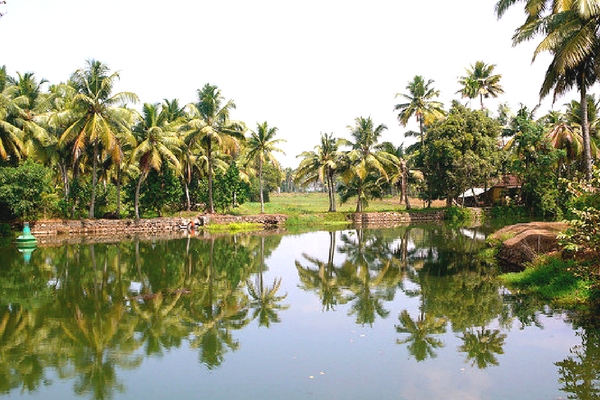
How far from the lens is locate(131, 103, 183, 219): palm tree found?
114 feet

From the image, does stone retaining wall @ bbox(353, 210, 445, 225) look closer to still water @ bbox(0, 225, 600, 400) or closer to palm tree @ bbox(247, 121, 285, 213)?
palm tree @ bbox(247, 121, 285, 213)

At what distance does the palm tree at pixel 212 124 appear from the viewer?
128ft

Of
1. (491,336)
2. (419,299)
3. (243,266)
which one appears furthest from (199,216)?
(491,336)

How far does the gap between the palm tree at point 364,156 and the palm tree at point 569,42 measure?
2567 centimetres

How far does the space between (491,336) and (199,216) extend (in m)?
31.8

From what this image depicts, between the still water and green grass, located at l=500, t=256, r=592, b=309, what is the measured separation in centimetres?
61

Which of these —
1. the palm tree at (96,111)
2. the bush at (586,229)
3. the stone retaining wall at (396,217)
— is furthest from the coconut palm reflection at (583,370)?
the stone retaining wall at (396,217)

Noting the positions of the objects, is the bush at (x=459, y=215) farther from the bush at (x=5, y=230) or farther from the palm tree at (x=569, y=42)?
the bush at (x=5, y=230)

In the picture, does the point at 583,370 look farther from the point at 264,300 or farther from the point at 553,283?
the point at 264,300

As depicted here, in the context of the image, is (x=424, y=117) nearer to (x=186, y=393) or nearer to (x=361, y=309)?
(x=361, y=309)

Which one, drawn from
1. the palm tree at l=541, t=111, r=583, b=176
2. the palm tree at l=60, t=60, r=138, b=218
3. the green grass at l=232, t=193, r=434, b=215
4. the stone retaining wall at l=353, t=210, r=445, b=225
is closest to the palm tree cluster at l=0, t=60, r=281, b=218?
the palm tree at l=60, t=60, r=138, b=218

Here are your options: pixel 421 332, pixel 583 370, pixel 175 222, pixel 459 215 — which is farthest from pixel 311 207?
pixel 583 370

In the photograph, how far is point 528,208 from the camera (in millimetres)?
45188

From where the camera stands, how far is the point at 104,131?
31.5 metres
